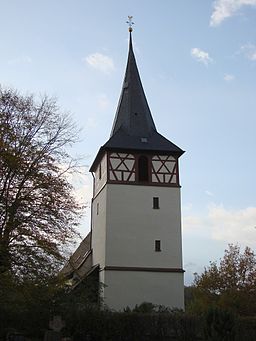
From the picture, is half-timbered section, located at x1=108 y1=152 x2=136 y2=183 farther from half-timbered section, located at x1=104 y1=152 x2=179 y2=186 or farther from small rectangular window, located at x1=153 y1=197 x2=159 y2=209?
small rectangular window, located at x1=153 y1=197 x2=159 y2=209

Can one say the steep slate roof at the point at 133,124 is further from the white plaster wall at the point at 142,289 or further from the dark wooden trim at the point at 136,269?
the white plaster wall at the point at 142,289

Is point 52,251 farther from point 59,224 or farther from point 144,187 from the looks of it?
point 144,187

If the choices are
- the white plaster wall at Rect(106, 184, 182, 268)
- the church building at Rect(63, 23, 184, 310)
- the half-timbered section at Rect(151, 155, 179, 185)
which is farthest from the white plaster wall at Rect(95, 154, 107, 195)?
the half-timbered section at Rect(151, 155, 179, 185)

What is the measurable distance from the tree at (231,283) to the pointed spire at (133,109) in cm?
1071

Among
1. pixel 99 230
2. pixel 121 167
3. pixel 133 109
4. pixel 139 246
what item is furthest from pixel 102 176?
pixel 139 246

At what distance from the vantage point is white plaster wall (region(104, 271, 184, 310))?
31.4m

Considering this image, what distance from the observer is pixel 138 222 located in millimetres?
33125

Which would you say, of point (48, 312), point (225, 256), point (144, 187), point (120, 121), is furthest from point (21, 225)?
point (225, 256)

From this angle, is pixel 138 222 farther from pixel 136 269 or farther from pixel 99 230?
pixel 99 230

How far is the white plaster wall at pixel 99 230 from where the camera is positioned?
33219 millimetres

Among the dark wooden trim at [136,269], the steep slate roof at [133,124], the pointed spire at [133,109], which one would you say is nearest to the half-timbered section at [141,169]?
the steep slate roof at [133,124]

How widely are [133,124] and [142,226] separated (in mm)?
7664

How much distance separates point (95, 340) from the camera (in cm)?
2456

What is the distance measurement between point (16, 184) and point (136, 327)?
8995 mm
